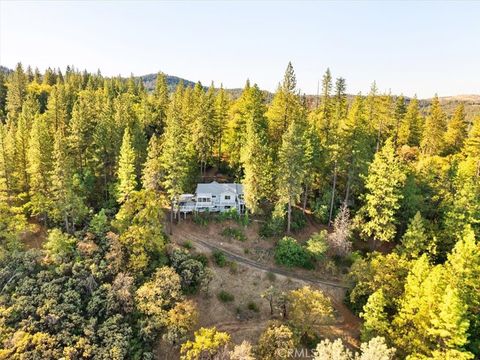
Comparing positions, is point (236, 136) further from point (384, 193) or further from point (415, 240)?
point (415, 240)

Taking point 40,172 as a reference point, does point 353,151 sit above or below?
above

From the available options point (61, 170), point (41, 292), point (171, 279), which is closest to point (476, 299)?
point (171, 279)

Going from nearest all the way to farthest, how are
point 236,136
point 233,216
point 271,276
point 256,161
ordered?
1. point 271,276
2. point 256,161
3. point 233,216
4. point 236,136

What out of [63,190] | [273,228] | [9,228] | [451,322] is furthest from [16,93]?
[451,322]

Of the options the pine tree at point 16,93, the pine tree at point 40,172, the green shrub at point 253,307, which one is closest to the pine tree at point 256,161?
the green shrub at point 253,307

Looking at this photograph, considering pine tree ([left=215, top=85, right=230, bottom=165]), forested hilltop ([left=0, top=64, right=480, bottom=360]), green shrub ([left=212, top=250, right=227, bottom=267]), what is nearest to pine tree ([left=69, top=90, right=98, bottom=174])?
forested hilltop ([left=0, top=64, right=480, bottom=360])

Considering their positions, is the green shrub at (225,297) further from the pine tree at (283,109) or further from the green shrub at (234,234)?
the pine tree at (283,109)
